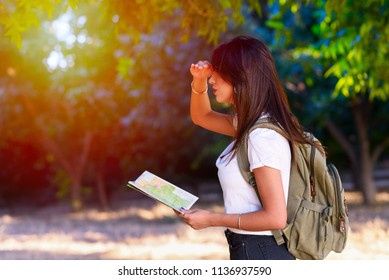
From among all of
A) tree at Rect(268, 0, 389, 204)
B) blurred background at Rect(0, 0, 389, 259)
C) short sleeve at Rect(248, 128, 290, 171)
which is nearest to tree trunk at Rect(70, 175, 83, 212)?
blurred background at Rect(0, 0, 389, 259)

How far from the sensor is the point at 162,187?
101 inches

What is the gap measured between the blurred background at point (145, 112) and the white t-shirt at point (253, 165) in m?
2.17

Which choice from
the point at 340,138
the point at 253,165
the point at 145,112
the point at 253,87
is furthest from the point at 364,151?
the point at 253,165

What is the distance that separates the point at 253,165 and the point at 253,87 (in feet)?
1.00

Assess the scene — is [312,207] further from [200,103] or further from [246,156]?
[200,103]

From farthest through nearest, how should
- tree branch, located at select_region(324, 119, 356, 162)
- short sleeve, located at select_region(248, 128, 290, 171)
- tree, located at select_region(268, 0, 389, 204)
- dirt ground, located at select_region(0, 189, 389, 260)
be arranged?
tree branch, located at select_region(324, 119, 356, 162) < dirt ground, located at select_region(0, 189, 389, 260) < tree, located at select_region(268, 0, 389, 204) < short sleeve, located at select_region(248, 128, 290, 171)

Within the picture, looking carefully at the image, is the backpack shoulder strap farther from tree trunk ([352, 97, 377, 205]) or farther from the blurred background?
tree trunk ([352, 97, 377, 205])

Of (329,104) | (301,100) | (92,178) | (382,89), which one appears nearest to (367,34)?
(382,89)

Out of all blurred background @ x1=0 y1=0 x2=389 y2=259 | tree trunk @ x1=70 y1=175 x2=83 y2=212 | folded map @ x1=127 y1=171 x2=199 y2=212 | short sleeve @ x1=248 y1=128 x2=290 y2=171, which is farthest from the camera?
tree trunk @ x1=70 y1=175 x2=83 y2=212

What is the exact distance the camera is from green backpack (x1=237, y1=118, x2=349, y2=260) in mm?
2393

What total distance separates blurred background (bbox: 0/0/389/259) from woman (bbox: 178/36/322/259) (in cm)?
201

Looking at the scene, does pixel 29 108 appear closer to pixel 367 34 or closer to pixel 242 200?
pixel 367 34

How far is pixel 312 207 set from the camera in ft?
7.89

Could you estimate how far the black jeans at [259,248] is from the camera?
94.4 inches
